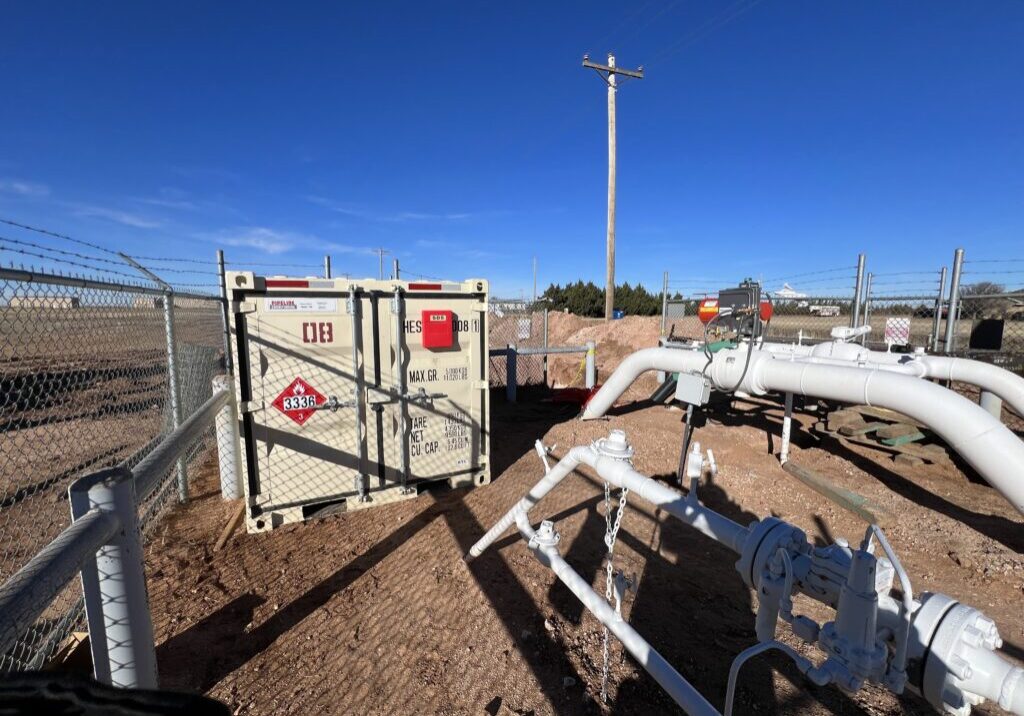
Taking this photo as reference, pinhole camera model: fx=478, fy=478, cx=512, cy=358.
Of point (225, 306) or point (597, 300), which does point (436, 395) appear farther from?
point (597, 300)

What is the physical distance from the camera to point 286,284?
4078 mm

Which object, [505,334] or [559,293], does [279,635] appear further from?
[559,293]

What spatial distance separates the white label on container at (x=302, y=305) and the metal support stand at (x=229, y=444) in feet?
2.77

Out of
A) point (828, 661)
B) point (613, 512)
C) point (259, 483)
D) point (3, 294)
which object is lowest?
point (613, 512)

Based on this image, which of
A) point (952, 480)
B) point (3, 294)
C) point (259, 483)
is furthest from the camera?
point (952, 480)

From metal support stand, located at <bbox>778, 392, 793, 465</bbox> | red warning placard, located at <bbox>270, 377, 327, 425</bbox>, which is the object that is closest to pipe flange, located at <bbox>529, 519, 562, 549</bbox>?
red warning placard, located at <bbox>270, 377, 327, 425</bbox>

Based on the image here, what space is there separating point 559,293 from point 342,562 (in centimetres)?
3999

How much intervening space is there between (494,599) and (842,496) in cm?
394

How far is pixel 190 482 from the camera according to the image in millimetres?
5355

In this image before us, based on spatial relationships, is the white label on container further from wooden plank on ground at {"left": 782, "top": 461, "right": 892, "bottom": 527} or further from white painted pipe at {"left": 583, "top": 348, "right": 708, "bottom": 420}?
wooden plank on ground at {"left": 782, "top": 461, "right": 892, "bottom": 527}

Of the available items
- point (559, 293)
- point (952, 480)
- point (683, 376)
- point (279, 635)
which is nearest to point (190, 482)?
point (279, 635)

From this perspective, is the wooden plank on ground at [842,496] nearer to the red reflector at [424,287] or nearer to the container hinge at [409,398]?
the container hinge at [409,398]

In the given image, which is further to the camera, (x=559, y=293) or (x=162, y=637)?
(x=559, y=293)

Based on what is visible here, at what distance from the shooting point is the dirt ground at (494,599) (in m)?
2.54
